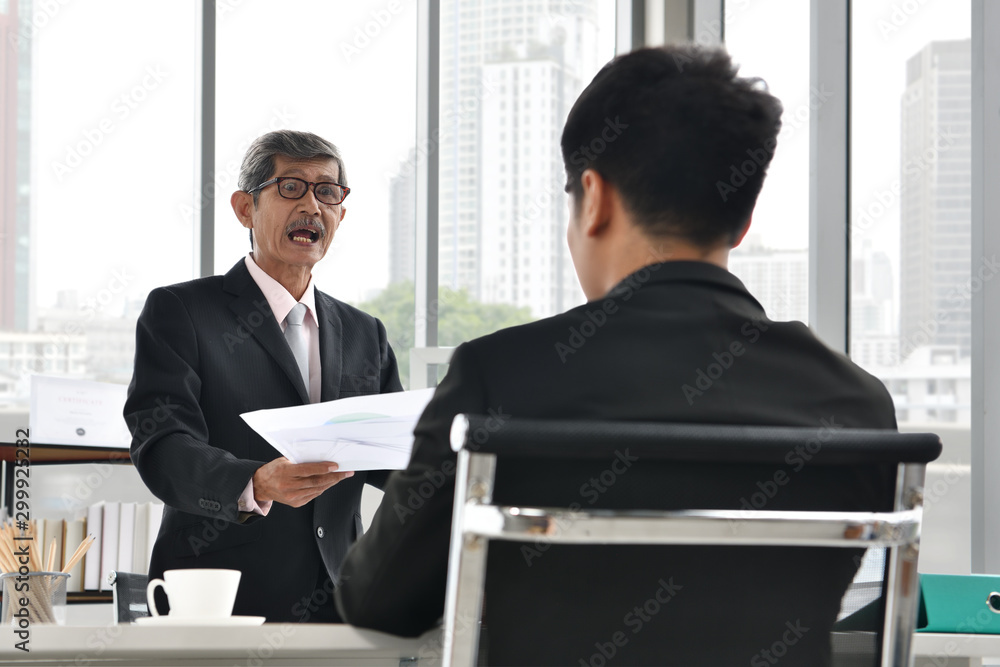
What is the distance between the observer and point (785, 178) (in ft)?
9.11

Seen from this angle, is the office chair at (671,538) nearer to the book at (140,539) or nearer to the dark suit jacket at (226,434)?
the dark suit jacket at (226,434)

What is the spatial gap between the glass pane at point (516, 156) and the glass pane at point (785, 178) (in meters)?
1.21

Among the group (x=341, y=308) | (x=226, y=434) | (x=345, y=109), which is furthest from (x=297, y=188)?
(x=345, y=109)

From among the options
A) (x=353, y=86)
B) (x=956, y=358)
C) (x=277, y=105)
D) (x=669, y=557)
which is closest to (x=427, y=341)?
(x=277, y=105)

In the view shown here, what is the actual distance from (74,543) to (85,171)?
161 centimetres

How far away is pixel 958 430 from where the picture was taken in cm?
233

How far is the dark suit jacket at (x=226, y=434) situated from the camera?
1827 mm

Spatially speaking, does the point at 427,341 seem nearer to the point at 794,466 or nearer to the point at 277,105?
the point at 277,105

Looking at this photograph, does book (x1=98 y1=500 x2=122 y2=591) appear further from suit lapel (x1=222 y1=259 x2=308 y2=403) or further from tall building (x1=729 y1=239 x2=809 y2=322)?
tall building (x1=729 y1=239 x2=809 y2=322)

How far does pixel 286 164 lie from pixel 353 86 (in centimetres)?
216

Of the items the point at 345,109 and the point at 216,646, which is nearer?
the point at 216,646

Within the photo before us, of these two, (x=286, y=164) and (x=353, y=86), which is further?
(x=353, y=86)

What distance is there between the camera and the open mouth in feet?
7.02

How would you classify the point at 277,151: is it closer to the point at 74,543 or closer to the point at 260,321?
the point at 260,321
